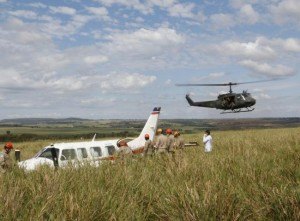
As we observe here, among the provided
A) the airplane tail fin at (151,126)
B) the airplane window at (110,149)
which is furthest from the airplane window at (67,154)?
the airplane tail fin at (151,126)

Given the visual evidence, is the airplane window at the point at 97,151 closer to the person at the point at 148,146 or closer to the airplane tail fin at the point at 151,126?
the person at the point at 148,146

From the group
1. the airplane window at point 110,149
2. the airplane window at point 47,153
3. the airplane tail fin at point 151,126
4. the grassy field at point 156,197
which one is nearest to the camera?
the grassy field at point 156,197

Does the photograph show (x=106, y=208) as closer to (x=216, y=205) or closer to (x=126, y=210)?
(x=126, y=210)

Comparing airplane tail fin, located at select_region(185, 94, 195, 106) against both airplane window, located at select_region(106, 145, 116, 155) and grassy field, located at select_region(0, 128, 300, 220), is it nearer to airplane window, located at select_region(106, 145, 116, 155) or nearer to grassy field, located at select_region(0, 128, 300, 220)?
airplane window, located at select_region(106, 145, 116, 155)

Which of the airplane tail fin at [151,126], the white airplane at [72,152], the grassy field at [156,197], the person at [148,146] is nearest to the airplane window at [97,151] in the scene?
the white airplane at [72,152]

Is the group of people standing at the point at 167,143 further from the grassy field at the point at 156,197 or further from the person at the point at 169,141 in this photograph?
the grassy field at the point at 156,197

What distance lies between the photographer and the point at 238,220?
14.1ft

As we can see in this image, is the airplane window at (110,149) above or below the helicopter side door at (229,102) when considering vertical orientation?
below

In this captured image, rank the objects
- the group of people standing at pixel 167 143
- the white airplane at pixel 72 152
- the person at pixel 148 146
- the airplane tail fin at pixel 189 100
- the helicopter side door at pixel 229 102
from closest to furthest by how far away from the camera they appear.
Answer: the white airplane at pixel 72 152, the person at pixel 148 146, the group of people standing at pixel 167 143, the helicopter side door at pixel 229 102, the airplane tail fin at pixel 189 100

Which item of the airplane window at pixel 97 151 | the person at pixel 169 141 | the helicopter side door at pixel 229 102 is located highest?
the helicopter side door at pixel 229 102

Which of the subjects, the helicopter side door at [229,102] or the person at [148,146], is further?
the helicopter side door at [229,102]

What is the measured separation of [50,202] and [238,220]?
7.10 ft

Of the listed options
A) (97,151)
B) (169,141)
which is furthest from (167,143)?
(97,151)

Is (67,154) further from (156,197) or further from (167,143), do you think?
(156,197)
